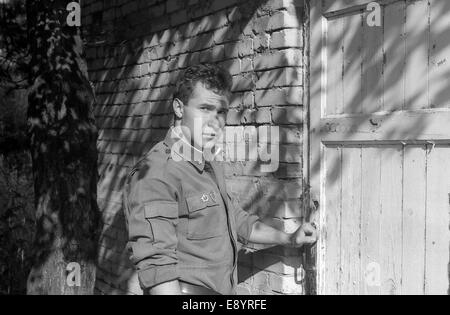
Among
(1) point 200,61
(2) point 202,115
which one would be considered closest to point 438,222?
(2) point 202,115

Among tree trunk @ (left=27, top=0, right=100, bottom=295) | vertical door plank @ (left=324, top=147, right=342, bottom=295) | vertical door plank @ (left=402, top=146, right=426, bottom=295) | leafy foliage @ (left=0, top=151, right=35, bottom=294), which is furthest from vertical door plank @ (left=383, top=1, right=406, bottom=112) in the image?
leafy foliage @ (left=0, top=151, right=35, bottom=294)

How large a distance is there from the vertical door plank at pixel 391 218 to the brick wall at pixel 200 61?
1.67 feet

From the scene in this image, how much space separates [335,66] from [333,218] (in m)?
0.83

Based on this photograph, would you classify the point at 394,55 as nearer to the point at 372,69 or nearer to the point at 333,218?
the point at 372,69

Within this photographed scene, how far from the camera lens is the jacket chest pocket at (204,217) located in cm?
244

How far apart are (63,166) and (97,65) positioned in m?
1.91

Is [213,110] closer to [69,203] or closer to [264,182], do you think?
[264,182]

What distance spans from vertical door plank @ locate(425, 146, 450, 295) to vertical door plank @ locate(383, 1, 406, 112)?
327 millimetres

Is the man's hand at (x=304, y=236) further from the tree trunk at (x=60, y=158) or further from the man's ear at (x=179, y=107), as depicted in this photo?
the tree trunk at (x=60, y=158)

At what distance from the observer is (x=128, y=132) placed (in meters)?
4.70

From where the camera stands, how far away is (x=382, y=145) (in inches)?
105

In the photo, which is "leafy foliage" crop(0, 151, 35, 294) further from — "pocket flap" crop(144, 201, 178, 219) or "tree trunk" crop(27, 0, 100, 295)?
"pocket flap" crop(144, 201, 178, 219)

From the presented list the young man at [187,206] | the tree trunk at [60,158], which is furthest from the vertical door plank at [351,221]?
the tree trunk at [60,158]

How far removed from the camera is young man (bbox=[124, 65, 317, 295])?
225 cm
